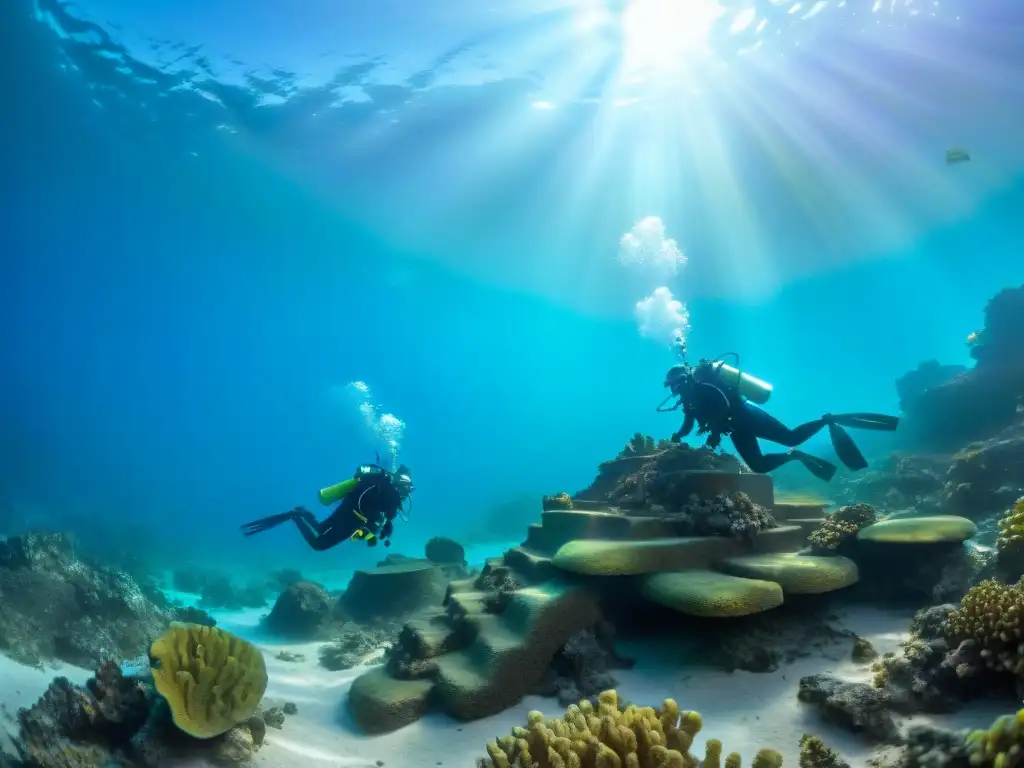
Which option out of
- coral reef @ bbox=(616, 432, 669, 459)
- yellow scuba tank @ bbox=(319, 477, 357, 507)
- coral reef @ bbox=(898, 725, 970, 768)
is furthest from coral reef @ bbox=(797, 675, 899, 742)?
yellow scuba tank @ bbox=(319, 477, 357, 507)

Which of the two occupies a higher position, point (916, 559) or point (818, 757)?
point (916, 559)

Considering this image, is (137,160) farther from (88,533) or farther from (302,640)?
(302,640)

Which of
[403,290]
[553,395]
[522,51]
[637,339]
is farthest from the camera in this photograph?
[553,395]

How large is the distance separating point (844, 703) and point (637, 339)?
8077 cm

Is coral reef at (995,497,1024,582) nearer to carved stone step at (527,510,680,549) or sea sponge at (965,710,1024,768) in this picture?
carved stone step at (527,510,680,549)

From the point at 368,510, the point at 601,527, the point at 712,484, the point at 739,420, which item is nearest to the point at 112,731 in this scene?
the point at 368,510

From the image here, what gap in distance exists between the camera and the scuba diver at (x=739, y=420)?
9.38 meters

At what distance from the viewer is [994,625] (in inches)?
183

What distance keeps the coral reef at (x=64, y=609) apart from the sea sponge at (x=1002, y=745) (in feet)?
35.6

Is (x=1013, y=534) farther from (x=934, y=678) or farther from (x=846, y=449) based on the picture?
(x=846, y=449)

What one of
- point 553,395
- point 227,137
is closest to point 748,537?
point 227,137

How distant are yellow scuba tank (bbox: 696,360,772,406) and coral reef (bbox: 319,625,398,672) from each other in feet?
26.2

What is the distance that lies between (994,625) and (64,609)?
1428cm

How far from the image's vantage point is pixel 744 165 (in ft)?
105
